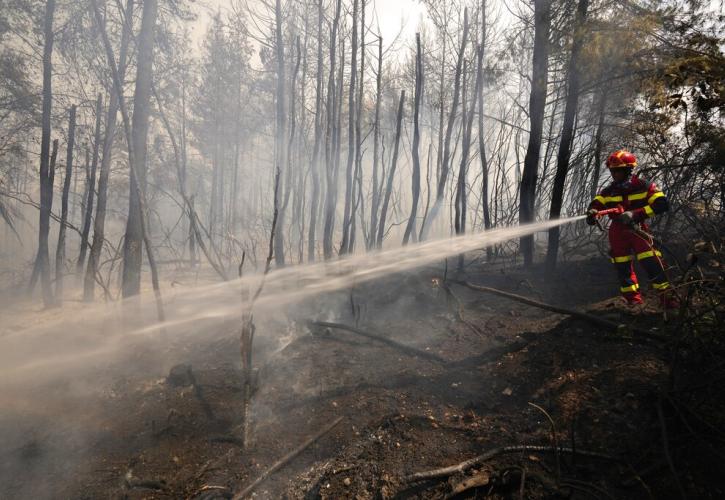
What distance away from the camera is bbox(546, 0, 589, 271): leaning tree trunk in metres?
6.02

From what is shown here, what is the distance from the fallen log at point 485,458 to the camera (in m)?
2.43

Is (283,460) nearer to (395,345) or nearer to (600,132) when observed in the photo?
(395,345)

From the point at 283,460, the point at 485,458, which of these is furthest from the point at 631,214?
the point at 283,460

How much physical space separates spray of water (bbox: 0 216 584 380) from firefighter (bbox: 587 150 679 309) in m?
0.48

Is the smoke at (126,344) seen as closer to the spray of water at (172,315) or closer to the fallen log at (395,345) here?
the spray of water at (172,315)

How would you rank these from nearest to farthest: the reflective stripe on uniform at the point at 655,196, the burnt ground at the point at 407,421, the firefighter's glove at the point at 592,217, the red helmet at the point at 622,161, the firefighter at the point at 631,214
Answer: the burnt ground at the point at 407,421
the reflective stripe on uniform at the point at 655,196
the firefighter at the point at 631,214
the firefighter's glove at the point at 592,217
the red helmet at the point at 622,161

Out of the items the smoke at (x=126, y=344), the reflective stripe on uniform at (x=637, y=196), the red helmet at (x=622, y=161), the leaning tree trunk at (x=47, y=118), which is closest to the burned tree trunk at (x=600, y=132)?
the smoke at (x=126, y=344)

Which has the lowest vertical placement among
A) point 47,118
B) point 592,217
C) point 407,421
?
point 407,421

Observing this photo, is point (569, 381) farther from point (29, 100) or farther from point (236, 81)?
point (236, 81)

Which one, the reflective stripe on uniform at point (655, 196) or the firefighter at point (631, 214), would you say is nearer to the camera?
the reflective stripe on uniform at point (655, 196)

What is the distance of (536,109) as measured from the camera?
7211 mm

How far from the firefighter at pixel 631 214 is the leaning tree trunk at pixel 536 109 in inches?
105

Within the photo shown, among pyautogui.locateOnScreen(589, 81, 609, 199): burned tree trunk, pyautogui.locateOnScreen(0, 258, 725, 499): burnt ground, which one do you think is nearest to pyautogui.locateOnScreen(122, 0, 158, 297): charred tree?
pyautogui.locateOnScreen(0, 258, 725, 499): burnt ground

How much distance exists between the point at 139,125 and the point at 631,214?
8408mm
